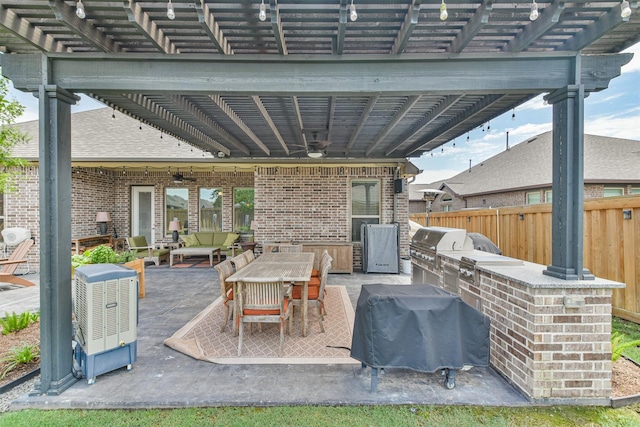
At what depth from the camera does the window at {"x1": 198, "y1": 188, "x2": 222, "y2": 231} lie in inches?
347

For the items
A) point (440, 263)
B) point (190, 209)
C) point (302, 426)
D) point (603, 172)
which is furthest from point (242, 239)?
point (603, 172)

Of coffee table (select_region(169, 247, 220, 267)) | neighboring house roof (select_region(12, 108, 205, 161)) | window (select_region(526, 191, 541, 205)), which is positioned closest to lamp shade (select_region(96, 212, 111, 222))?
neighboring house roof (select_region(12, 108, 205, 161))

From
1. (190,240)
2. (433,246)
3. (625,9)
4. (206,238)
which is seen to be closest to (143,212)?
(190,240)

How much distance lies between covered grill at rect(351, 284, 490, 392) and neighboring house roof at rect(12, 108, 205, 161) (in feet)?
19.7

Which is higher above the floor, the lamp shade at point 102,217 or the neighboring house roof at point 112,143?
the neighboring house roof at point 112,143

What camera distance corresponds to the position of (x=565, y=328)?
7.31 feet

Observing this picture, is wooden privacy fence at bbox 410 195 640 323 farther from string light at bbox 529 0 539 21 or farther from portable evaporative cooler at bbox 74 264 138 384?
portable evaporative cooler at bbox 74 264 138 384

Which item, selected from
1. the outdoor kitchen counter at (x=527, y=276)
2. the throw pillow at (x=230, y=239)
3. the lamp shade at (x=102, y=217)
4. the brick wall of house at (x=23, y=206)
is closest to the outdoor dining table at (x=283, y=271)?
the outdoor kitchen counter at (x=527, y=276)

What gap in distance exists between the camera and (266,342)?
3.29 meters

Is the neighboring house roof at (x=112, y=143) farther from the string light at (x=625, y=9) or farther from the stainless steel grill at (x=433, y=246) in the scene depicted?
the string light at (x=625, y=9)

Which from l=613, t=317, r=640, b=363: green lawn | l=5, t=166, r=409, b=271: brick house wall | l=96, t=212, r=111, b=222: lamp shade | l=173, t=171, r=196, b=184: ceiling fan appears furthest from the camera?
l=173, t=171, r=196, b=184: ceiling fan

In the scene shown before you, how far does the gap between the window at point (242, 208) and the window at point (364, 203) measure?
3361mm

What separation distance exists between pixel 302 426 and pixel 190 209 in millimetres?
7978

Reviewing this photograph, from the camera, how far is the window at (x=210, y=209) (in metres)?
8.81
